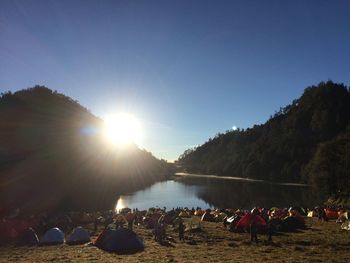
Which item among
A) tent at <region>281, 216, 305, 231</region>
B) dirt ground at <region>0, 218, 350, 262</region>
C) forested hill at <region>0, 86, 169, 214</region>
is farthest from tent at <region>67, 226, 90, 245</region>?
forested hill at <region>0, 86, 169, 214</region>

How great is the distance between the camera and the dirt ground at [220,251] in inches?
910

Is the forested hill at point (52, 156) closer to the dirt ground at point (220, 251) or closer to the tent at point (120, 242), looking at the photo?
the dirt ground at point (220, 251)

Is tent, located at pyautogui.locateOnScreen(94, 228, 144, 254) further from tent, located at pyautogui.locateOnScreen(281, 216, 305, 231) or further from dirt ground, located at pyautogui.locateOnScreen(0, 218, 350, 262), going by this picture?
tent, located at pyautogui.locateOnScreen(281, 216, 305, 231)

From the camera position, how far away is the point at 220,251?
25.8 meters

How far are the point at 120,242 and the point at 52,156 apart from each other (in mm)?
92152

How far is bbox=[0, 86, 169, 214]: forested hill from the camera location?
89969mm

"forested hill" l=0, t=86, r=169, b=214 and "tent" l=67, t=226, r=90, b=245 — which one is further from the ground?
"forested hill" l=0, t=86, r=169, b=214

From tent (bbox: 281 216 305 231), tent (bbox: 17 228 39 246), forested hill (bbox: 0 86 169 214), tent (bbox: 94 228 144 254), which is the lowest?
tent (bbox: 17 228 39 246)

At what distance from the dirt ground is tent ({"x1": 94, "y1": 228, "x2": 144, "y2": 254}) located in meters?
0.59

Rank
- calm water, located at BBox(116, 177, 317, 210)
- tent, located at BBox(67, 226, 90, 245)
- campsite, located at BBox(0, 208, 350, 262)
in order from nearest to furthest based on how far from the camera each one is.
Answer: campsite, located at BBox(0, 208, 350, 262) → tent, located at BBox(67, 226, 90, 245) → calm water, located at BBox(116, 177, 317, 210)

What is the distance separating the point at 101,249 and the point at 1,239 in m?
11.9

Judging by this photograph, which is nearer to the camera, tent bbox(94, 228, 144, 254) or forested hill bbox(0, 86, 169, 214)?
tent bbox(94, 228, 144, 254)

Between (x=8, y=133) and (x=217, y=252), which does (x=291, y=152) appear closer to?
(x=8, y=133)

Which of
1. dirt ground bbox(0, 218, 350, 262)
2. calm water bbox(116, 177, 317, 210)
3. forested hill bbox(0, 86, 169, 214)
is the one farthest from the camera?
forested hill bbox(0, 86, 169, 214)
